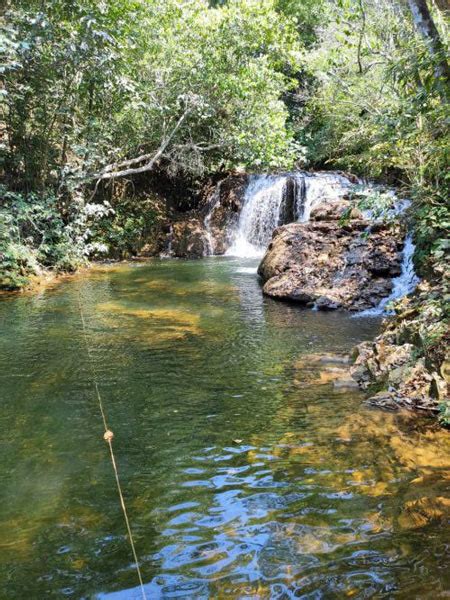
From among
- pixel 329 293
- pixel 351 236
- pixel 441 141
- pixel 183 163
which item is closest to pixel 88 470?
pixel 441 141

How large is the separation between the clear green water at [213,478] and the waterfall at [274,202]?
9.80 meters

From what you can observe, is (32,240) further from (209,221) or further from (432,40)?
(432,40)

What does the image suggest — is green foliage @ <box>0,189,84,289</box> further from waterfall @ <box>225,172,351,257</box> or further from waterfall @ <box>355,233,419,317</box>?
waterfall @ <box>355,233,419,317</box>

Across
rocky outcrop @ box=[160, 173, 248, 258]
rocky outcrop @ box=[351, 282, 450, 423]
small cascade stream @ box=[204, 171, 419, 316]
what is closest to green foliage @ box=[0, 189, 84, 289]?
rocky outcrop @ box=[160, 173, 248, 258]

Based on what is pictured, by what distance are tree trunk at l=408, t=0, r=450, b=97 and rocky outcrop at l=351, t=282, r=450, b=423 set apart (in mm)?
2115

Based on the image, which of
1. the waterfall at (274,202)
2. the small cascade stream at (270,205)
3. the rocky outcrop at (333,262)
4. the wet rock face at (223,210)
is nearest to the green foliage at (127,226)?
the wet rock face at (223,210)

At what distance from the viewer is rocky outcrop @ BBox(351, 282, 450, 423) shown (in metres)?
4.52

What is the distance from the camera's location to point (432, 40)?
181 inches

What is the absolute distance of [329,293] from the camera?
9.09 meters

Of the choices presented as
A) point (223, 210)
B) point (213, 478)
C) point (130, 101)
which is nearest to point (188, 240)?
point (223, 210)

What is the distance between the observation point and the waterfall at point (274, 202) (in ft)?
51.4

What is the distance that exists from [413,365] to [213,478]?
240 centimetres

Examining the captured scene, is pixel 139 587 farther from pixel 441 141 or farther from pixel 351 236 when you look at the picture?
pixel 351 236

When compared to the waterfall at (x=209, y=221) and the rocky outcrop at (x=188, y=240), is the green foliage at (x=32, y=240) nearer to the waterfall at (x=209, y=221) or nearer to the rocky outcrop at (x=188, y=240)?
the rocky outcrop at (x=188, y=240)
